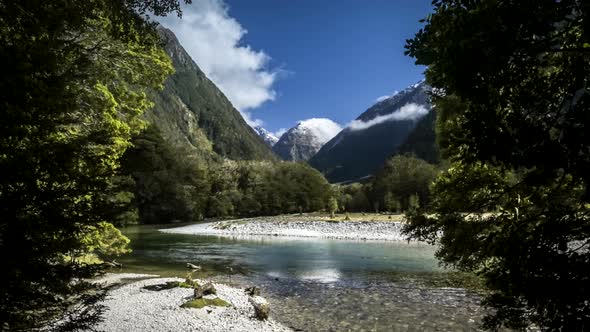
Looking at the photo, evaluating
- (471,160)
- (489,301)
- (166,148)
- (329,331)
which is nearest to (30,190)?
(471,160)

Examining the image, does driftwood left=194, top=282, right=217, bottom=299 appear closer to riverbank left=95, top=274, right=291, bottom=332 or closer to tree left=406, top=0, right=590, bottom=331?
riverbank left=95, top=274, right=291, bottom=332

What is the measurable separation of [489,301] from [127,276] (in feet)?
65.1

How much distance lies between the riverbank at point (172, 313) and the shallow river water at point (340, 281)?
4.62ft

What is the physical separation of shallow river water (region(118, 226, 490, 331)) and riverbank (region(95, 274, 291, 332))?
4.62 ft

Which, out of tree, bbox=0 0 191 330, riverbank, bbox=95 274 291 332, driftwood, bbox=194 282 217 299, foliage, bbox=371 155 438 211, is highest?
foliage, bbox=371 155 438 211

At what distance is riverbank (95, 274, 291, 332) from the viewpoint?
11922mm

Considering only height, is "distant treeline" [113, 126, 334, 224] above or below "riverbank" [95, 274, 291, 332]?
above

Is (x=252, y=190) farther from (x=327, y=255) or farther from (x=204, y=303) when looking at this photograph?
(x=204, y=303)

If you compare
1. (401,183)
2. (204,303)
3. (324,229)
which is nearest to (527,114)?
(204,303)

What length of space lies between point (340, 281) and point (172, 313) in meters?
10.4

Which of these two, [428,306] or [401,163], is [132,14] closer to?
[428,306]

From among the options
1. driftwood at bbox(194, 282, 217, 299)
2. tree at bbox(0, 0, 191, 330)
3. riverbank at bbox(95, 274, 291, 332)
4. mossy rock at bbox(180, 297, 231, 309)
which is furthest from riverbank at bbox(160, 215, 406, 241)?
tree at bbox(0, 0, 191, 330)

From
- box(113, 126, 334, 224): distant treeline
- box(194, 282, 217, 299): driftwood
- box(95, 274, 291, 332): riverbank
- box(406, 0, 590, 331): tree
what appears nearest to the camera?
box(406, 0, 590, 331): tree

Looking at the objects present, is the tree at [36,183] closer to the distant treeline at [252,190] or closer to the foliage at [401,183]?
the distant treeline at [252,190]
